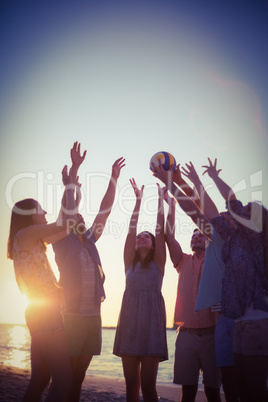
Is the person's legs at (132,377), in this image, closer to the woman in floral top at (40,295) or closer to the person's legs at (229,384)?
the person's legs at (229,384)

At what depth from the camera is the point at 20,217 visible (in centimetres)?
409

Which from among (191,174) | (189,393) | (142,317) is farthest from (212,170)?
(189,393)

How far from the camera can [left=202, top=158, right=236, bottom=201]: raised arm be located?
12.6ft

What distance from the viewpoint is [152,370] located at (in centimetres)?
479

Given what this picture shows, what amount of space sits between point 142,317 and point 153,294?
0.35 meters

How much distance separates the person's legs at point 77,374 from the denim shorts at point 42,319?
4.49ft

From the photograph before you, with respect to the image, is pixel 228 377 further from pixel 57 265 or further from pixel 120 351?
pixel 57 265

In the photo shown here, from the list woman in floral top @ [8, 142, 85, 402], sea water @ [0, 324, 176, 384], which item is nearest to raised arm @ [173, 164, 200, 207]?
woman in floral top @ [8, 142, 85, 402]

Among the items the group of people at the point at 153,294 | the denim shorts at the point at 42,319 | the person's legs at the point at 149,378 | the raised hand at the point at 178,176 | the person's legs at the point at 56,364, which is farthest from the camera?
the raised hand at the point at 178,176

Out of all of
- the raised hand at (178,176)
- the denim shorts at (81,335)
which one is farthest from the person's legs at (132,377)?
the raised hand at (178,176)

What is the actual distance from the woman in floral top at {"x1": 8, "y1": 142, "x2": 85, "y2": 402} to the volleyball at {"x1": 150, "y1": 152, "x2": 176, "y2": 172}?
202cm

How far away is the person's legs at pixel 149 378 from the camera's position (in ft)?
15.3

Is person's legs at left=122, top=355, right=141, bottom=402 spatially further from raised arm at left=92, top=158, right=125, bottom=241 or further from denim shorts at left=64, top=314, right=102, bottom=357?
raised arm at left=92, top=158, right=125, bottom=241

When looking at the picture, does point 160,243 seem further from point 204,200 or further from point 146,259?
point 204,200
